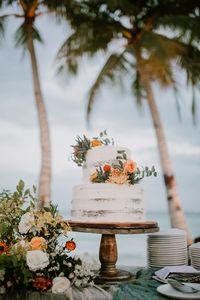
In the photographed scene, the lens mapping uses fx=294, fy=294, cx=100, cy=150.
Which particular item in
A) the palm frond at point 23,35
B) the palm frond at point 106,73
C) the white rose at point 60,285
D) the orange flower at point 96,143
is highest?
the palm frond at point 23,35

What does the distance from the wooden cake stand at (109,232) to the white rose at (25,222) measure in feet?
1.90

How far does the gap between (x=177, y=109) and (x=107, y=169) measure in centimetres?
802

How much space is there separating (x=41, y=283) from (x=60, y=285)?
0.16 m

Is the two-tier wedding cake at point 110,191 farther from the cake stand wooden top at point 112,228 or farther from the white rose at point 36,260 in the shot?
the white rose at point 36,260

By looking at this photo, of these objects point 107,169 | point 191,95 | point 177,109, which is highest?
point 191,95

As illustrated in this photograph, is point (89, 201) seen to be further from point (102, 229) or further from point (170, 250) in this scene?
point (170, 250)

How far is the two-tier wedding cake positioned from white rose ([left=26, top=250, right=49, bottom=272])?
951 mm

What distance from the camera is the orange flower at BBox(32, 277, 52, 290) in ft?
7.76

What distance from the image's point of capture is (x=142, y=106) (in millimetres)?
14125

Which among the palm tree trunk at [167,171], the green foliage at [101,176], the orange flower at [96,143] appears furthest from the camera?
the palm tree trunk at [167,171]

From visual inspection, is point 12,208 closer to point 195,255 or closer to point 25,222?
point 25,222

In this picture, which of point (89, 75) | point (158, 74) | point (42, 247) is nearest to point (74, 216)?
point (42, 247)

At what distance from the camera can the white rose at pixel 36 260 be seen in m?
2.34

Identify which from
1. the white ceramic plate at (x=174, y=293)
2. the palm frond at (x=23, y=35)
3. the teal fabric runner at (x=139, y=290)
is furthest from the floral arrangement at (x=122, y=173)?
the palm frond at (x=23, y=35)
